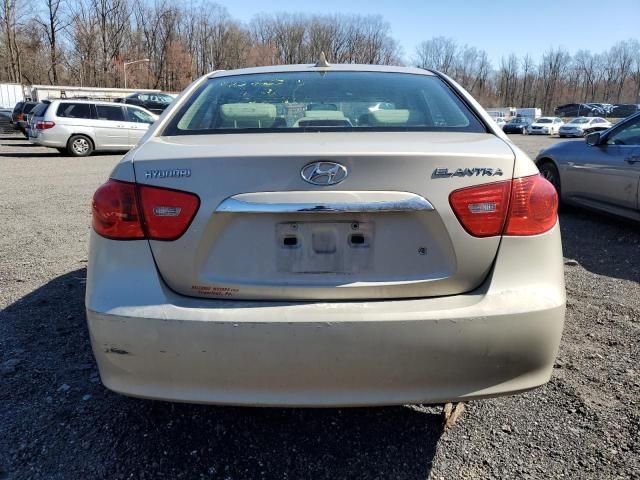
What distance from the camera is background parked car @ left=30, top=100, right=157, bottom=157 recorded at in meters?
15.9

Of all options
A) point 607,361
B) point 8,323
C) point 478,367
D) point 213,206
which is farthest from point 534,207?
point 8,323

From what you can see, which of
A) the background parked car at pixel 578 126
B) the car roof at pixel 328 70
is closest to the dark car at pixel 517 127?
the background parked car at pixel 578 126

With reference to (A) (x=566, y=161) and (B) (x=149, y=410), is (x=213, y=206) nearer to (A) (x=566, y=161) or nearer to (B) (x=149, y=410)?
(B) (x=149, y=410)

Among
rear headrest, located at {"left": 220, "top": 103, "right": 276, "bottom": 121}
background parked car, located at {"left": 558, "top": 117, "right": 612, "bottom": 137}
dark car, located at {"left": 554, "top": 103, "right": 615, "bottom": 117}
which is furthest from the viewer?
dark car, located at {"left": 554, "top": 103, "right": 615, "bottom": 117}

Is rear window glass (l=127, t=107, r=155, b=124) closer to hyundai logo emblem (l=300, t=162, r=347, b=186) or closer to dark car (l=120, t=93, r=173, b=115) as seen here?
dark car (l=120, t=93, r=173, b=115)

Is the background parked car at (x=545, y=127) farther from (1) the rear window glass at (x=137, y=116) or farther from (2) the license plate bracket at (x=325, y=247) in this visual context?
(2) the license plate bracket at (x=325, y=247)

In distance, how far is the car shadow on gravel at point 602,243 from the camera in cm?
456

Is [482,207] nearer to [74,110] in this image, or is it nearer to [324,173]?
[324,173]

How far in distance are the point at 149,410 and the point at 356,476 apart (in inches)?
40.7

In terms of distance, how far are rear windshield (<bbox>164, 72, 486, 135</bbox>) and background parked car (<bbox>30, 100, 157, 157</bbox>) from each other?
48.4 feet

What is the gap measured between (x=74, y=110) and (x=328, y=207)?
17045mm

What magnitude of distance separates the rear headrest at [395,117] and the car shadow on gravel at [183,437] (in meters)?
1.35

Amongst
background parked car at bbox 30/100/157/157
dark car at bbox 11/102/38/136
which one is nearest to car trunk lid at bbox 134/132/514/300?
background parked car at bbox 30/100/157/157

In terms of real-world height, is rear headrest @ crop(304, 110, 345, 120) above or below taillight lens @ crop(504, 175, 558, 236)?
above
